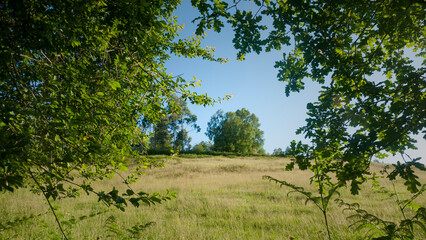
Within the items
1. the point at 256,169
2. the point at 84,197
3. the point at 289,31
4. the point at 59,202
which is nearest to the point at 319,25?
the point at 289,31

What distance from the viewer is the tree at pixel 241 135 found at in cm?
5044

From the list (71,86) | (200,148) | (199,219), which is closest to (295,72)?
(71,86)

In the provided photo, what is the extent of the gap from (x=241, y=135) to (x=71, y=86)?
49821 millimetres

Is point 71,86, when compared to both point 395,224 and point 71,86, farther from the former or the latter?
point 395,224

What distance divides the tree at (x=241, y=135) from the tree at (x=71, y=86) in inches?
1860

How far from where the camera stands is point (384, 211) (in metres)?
5.99

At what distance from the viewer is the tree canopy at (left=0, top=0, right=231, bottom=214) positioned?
1.62m

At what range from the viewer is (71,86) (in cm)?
219

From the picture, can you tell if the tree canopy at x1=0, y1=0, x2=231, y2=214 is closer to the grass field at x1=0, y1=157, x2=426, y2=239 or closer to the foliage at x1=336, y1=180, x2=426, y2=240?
the grass field at x1=0, y1=157, x2=426, y2=239

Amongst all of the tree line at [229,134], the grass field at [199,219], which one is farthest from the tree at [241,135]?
the grass field at [199,219]

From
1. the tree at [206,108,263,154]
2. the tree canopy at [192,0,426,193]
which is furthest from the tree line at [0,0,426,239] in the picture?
the tree at [206,108,263,154]

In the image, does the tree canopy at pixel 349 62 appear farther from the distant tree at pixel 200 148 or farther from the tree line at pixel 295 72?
the distant tree at pixel 200 148

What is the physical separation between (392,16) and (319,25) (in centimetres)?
77

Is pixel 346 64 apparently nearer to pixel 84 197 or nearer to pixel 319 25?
pixel 319 25
